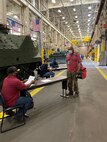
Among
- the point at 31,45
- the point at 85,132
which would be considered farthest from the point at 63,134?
the point at 31,45

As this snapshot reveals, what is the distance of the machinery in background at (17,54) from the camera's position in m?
7.75

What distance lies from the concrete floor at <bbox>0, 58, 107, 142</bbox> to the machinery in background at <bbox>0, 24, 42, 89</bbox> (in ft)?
7.26

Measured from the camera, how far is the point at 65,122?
4441mm

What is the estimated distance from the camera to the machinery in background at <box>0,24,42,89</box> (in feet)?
25.4

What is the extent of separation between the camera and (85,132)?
12.7ft

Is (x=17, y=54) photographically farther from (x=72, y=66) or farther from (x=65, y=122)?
(x=65, y=122)

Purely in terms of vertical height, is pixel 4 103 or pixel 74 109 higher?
pixel 4 103

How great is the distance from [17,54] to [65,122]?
4.84 metres

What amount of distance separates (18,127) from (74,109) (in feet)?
5.87

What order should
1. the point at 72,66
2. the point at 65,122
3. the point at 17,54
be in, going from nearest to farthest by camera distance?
the point at 65,122 → the point at 72,66 → the point at 17,54

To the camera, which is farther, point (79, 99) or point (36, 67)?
point (36, 67)

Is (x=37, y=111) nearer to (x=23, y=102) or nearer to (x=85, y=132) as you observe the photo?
(x=23, y=102)

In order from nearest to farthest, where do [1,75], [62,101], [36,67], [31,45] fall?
[62,101]
[1,75]
[31,45]
[36,67]

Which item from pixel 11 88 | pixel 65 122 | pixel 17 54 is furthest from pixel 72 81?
pixel 11 88
